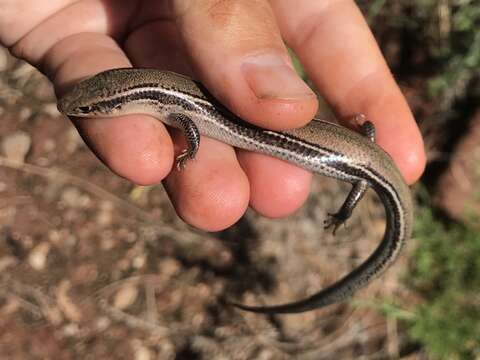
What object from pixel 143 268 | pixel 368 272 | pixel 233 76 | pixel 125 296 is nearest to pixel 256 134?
pixel 233 76

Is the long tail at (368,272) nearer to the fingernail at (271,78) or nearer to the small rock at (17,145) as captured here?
the fingernail at (271,78)

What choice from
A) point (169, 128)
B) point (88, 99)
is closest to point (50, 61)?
point (88, 99)

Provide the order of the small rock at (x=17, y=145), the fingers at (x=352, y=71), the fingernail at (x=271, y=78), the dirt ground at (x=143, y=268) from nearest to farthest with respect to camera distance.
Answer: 1. the fingernail at (x=271, y=78)
2. the fingers at (x=352, y=71)
3. the dirt ground at (x=143, y=268)
4. the small rock at (x=17, y=145)

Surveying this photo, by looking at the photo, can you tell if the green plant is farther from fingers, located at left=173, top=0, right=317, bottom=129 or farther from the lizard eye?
the lizard eye

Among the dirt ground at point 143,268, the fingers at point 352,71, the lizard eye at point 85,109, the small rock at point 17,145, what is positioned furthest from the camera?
the small rock at point 17,145

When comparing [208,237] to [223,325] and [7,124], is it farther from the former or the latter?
[7,124]

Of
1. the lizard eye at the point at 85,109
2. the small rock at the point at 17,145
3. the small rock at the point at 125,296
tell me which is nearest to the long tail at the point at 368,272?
the small rock at the point at 125,296

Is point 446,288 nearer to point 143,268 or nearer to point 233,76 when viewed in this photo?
point 143,268
